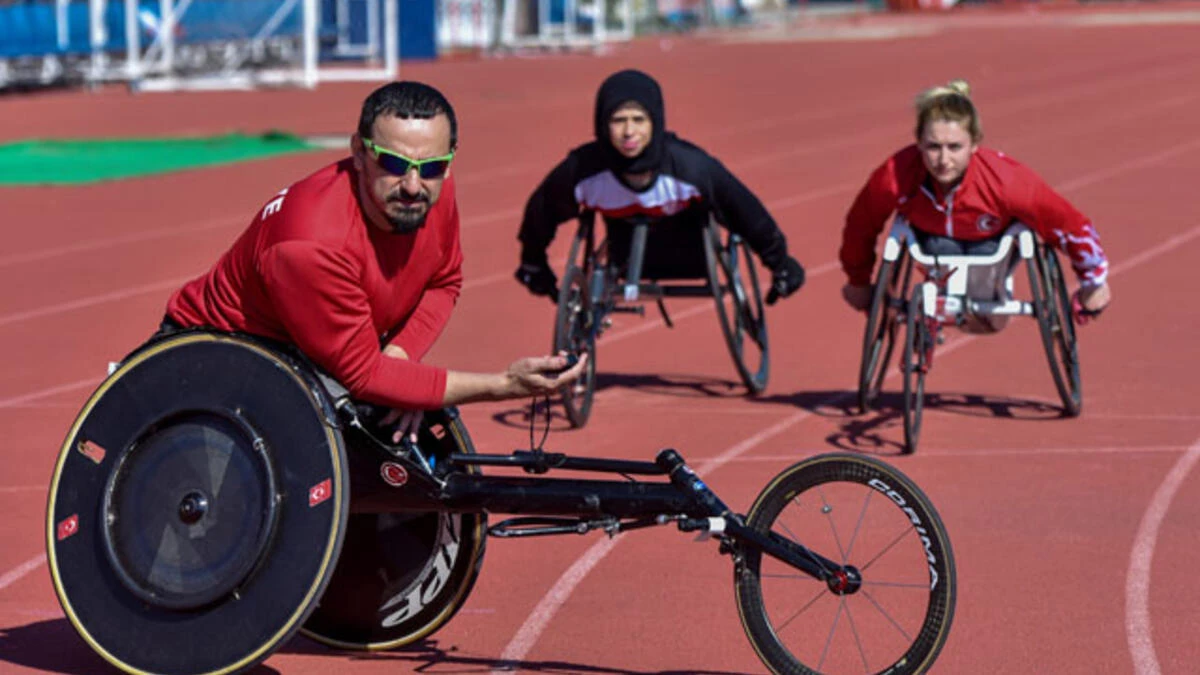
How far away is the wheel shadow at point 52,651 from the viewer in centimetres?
604

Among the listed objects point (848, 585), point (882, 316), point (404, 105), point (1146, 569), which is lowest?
point (1146, 569)

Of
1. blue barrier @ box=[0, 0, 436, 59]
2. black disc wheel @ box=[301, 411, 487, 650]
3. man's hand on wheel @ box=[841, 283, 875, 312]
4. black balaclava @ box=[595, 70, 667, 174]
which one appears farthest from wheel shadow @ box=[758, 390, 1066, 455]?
blue barrier @ box=[0, 0, 436, 59]

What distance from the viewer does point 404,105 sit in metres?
5.58

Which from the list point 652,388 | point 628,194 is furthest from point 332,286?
point 652,388

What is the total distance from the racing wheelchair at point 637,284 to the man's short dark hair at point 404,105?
167 inches

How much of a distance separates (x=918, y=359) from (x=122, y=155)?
15.7 meters

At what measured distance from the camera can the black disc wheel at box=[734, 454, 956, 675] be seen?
5.52 meters

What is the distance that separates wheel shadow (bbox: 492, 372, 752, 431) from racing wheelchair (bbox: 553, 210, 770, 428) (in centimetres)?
16

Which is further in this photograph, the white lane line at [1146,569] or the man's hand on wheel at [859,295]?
the man's hand on wheel at [859,295]

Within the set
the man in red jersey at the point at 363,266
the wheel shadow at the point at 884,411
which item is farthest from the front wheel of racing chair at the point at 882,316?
the man in red jersey at the point at 363,266

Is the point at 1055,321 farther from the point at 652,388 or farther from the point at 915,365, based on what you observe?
the point at 652,388

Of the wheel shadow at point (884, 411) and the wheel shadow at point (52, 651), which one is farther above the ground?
the wheel shadow at point (52, 651)

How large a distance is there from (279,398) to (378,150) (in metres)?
0.68

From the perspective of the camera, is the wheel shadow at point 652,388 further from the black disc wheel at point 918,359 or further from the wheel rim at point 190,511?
the wheel rim at point 190,511
